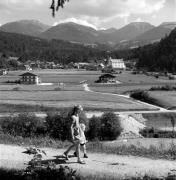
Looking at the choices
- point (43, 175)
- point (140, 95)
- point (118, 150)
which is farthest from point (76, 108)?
point (140, 95)

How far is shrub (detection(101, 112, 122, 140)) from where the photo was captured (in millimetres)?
33506

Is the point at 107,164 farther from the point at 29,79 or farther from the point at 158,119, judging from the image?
the point at 29,79

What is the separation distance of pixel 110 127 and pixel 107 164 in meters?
20.9

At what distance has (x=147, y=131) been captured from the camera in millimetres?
38812

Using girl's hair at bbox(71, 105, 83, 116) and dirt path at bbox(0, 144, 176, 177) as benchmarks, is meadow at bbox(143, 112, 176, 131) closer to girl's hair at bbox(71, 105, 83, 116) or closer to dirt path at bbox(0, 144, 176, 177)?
dirt path at bbox(0, 144, 176, 177)

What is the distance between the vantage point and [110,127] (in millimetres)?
33375

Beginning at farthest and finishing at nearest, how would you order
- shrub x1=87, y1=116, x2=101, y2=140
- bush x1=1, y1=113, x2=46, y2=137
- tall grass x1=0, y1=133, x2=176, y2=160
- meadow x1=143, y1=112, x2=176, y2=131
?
meadow x1=143, y1=112, x2=176, y2=131 → shrub x1=87, y1=116, x2=101, y2=140 → bush x1=1, y1=113, x2=46, y2=137 → tall grass x1=0, y1=133, x2=176, y2=160

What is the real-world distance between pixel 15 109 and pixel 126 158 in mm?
41523

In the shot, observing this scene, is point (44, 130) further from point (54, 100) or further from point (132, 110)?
point (54, 100)

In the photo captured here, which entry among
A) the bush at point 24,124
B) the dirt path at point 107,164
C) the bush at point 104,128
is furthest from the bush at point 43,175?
the bush at point 104,128

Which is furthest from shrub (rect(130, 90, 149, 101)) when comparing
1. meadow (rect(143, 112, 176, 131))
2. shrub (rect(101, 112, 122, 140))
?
shrub (rect(101, 112, 122, 140))

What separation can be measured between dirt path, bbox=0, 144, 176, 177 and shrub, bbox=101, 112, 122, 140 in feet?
63.6

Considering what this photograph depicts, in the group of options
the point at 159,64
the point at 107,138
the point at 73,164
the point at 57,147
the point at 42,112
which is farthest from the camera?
the point at 159,64

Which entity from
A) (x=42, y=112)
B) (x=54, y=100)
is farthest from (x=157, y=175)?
(x=54, y=100)
